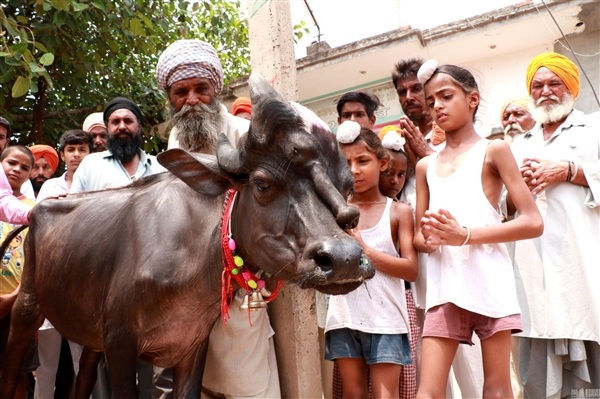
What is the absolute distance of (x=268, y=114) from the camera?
9.20 ft

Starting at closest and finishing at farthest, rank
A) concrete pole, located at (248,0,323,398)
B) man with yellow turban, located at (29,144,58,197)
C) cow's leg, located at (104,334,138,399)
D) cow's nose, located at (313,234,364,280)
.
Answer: cow's nose, located at (313,234,364,280), cow's leg, located at (104,334,138,399), concrete pole, located at (248,0,323,398), man with yellow turban, located at (29,144,58,197)

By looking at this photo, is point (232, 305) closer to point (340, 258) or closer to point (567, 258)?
point (340, 258)

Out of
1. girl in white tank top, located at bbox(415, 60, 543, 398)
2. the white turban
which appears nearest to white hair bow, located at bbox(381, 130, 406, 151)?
girl in white tank top, located at bbox(415, 60, 543, 398)

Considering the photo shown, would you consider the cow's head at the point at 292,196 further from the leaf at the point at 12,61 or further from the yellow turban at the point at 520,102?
the yellow turban at the point at 520,102

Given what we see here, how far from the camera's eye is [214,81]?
4.39 metres

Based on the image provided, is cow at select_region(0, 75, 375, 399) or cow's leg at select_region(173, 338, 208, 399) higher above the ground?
cow at select_region(0, 75, 375, 399)

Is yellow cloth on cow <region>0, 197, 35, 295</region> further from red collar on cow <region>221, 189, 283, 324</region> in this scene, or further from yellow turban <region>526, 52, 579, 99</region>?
yellow turban <region>526, 52, 579, 99</region>

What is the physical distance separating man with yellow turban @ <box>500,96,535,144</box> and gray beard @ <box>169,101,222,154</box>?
2.78 m

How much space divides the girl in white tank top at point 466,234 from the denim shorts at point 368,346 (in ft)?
1.27

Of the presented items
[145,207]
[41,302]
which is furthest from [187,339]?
[41,302]

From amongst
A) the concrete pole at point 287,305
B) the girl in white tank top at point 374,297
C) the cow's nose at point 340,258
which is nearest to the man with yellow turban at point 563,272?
the girl in white tank top at point 374,297

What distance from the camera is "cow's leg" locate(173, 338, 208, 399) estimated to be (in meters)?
3.50

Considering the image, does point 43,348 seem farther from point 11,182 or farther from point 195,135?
point 195,135

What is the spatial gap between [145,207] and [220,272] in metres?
0.68
